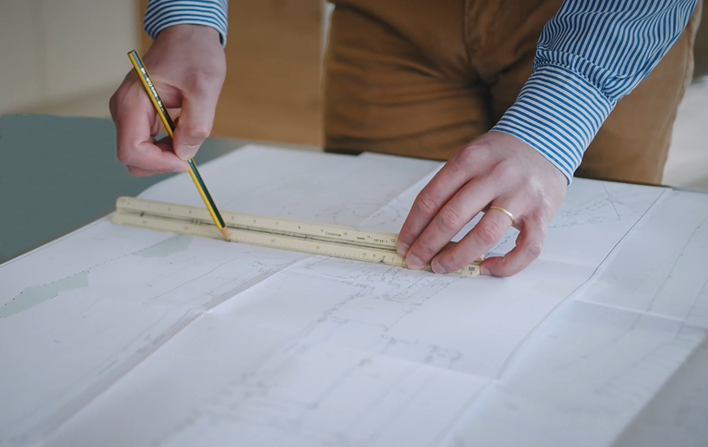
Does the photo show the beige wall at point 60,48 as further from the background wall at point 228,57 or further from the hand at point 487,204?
the hand at point 487,204

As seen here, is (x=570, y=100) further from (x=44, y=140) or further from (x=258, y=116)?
(x=258, y=116)

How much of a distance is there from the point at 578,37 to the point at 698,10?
1.70 ft

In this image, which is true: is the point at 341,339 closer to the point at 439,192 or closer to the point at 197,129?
the point at 439,192

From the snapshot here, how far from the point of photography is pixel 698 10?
141 centimetres

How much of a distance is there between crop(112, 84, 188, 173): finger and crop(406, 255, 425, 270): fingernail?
0.38 meters

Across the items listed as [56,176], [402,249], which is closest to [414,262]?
[402,249]

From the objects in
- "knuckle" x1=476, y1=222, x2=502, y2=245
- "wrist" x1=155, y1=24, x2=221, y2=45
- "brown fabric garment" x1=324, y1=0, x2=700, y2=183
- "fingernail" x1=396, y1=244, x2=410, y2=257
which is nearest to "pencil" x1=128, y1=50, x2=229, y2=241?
"wrist" x1=155, y1=24, x2=221, y2=45

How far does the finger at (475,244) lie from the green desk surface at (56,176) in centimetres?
60

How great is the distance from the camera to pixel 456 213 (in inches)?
36.5

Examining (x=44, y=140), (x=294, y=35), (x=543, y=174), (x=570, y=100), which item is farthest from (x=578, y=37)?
(x=294, y=35)

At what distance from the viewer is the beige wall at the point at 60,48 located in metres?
4.10

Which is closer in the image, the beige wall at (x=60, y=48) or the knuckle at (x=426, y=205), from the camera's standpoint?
the knuckle at (x=426, y=205)

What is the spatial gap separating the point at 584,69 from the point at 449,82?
51cm

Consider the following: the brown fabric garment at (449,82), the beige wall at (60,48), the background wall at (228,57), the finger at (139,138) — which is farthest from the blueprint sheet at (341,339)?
the beige wall at (60,48)
